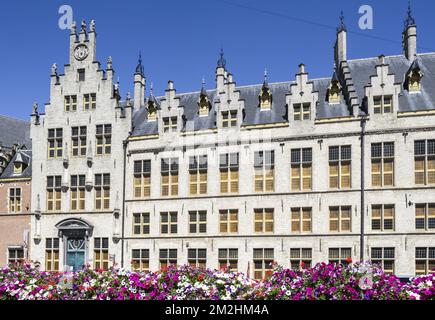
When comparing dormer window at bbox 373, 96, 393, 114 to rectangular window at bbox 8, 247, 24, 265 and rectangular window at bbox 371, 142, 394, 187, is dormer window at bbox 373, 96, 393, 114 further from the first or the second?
rectangular window at bbox 8, 247, 24, 265

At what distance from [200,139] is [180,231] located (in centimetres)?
629

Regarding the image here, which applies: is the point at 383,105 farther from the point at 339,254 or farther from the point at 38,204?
the point at 38,204

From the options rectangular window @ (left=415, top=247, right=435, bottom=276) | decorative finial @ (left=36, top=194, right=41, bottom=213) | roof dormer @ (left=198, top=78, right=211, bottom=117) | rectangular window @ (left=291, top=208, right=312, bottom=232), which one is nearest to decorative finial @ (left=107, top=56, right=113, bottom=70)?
roof dormer @ (left=198, top=78, right=211, bottom=117)

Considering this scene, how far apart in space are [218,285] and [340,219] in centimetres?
2002

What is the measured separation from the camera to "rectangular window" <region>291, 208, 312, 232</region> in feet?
110

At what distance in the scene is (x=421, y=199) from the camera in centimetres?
3114

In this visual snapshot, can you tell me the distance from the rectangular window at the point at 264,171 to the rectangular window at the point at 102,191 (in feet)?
35.6

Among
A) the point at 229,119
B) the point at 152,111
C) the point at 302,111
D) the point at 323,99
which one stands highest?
the point at 323,99

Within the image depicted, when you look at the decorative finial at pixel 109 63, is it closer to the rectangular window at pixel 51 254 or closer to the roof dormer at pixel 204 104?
the roof dormer at pixel 204 104

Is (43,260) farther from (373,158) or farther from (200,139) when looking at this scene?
(373,158)

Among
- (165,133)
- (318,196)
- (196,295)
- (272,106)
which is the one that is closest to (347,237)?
(318,196)

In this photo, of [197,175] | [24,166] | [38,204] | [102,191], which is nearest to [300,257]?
→ [197,175]

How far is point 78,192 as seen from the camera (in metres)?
39.2

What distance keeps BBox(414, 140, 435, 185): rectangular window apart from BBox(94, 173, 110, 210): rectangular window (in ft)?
67.4
